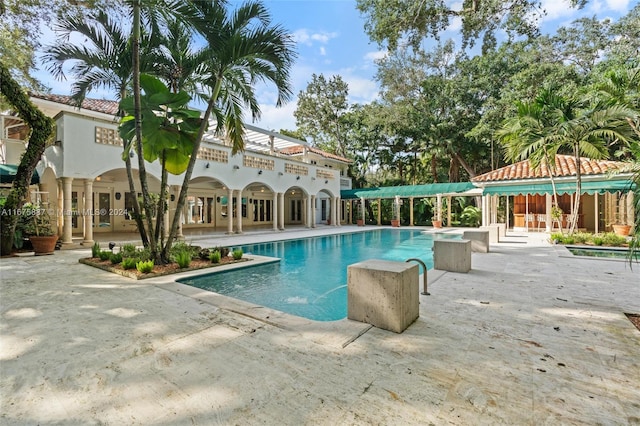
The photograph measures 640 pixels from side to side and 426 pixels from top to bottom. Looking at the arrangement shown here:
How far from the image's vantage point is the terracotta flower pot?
433 inches

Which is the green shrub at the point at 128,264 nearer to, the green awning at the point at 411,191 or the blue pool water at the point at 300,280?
the blue pool water at the point at 300,280

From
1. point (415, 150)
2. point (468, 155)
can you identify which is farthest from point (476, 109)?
point (415, 150)

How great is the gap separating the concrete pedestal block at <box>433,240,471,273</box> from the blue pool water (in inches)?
108

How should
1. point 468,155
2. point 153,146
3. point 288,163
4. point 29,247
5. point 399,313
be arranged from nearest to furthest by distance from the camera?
point 399,313, point 153,146, point 29,247, point 288,163, point 468,155

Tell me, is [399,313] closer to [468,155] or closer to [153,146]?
[153,146]

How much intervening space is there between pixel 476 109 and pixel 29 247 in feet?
109

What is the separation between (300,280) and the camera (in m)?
8.80

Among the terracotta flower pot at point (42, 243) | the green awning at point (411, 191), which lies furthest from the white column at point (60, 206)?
the green awning at point (411, 191)

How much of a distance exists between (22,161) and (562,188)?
25.2 meters

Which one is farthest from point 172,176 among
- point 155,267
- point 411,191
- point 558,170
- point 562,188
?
point 558,170

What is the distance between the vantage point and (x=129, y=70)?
29.8 ft

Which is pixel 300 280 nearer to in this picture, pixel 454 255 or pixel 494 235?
pixel 454 255

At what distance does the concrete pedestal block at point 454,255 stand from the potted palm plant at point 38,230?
13.6 metres

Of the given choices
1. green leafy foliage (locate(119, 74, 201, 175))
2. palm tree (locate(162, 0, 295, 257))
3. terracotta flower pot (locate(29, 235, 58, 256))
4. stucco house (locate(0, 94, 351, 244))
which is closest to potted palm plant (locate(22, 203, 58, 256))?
terracotta flower pot (locate(29, 235, 58, 256))
